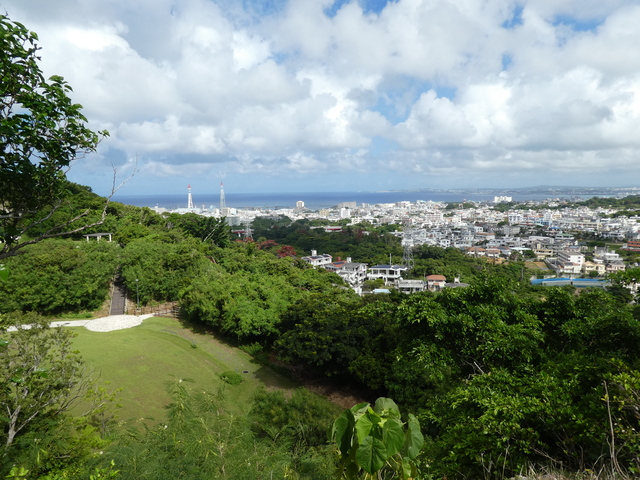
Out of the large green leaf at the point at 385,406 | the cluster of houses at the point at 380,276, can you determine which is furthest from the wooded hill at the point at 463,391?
the cluster of houses at the point at 380,276

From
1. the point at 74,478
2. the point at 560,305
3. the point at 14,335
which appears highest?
the point at 560,305

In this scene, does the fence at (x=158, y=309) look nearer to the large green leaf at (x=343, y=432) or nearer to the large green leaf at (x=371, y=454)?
the large green leaf at (x=343, y=432)

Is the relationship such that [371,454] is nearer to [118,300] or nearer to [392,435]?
[392,435]

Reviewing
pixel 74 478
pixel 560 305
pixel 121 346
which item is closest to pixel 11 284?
pixel 121 346

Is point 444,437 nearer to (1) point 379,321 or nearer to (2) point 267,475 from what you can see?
(2) point 267,475

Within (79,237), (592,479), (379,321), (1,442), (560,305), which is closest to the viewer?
(592,479)

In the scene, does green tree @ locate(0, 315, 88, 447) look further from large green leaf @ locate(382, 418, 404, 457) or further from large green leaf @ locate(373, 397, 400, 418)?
large green leaf @ locate(382, 418, 404, 457)

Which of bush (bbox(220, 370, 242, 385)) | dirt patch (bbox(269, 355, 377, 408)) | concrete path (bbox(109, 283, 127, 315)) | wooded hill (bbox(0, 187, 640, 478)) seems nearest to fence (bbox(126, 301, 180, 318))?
concrete path (bbox(109, 283, 127, 315))
